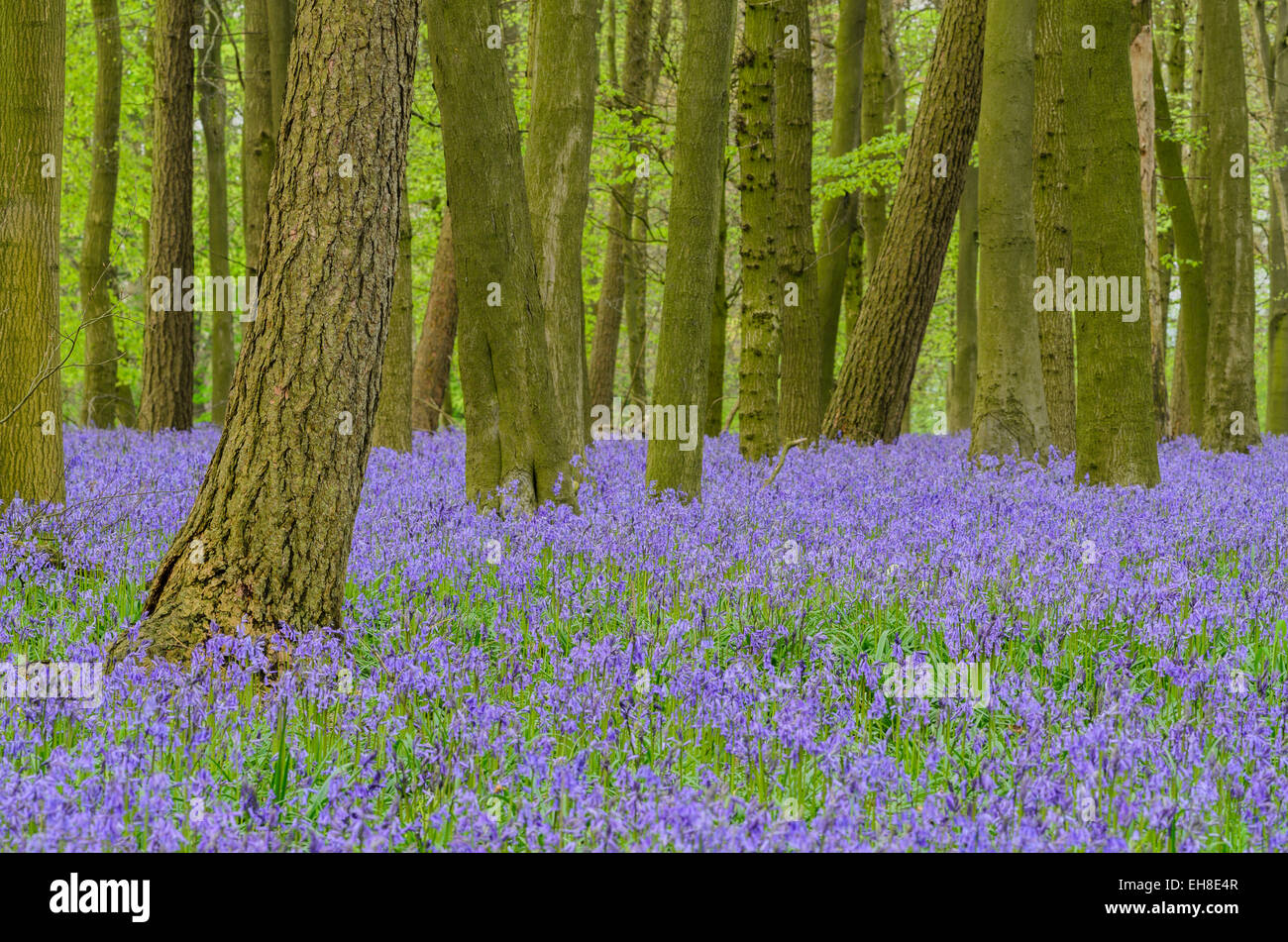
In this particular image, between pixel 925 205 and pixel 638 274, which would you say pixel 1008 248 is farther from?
pixel 638 274

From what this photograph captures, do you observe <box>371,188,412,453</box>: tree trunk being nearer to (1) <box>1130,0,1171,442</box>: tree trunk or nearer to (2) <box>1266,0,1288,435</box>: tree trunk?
(1) <box>1130,0,1171,442</box>: tree trunk

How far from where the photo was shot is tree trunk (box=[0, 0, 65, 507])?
6.31 meters

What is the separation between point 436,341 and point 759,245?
25.3 ft

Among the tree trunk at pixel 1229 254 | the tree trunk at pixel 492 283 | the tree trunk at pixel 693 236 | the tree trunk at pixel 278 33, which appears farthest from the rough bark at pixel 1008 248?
the tree trunk at pixel 278 33

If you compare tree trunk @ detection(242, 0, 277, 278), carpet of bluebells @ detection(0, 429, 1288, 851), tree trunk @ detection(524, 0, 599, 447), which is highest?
tree trunk @ detection(242, 0, 277, 278)

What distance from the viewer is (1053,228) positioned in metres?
12.9

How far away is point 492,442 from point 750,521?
1963mm

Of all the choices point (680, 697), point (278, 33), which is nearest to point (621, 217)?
point (278, 33)

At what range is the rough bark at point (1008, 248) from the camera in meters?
10.8

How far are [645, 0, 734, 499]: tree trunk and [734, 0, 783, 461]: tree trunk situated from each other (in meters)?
3.45

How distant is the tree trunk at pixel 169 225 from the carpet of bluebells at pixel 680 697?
8.88 metres

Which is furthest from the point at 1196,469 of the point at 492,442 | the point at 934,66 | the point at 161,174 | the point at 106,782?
the point at 161,174

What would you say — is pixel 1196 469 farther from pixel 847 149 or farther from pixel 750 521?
pixel 847 149

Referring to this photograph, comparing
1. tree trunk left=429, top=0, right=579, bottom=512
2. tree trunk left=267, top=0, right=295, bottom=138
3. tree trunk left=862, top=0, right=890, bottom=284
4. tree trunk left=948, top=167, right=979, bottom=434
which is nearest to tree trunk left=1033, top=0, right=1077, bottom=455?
tree trunk left=862, top=0, right=890, bottom=284
